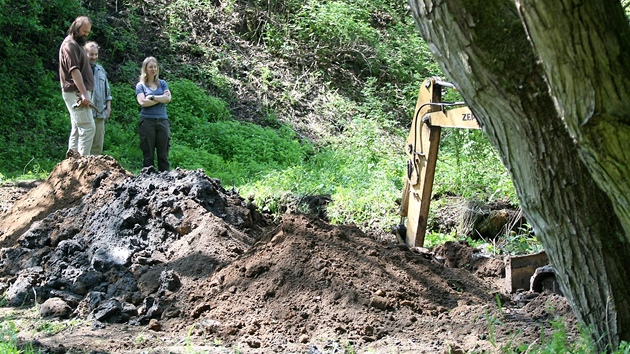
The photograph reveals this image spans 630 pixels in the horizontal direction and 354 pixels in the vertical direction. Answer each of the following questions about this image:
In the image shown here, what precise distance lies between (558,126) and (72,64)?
27.3ft

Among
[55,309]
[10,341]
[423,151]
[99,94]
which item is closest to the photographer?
[10,341]

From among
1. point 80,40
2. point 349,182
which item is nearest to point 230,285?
point 80,40

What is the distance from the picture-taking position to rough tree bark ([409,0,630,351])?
334 centimetres

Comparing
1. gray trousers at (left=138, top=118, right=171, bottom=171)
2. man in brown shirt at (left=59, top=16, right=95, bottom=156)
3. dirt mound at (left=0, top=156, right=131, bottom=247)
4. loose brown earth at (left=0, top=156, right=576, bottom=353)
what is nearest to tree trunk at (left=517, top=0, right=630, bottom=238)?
loose brown earth at (left=0, top=156, right=576, bottom=353)

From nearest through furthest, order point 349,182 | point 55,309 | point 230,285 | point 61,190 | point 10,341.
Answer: point 10,341
point 230,285
point 55,309
point 61,190
point 349,182

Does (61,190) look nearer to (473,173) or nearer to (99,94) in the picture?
(99,94)

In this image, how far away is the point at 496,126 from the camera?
Answer: 3902 mm

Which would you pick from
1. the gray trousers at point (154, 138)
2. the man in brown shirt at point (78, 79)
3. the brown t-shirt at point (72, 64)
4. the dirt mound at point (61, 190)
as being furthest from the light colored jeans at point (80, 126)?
the gray trousers at point (154, 138)

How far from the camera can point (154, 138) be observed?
Answer: 1162cm

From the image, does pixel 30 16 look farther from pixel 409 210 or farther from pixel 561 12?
pixel 561 12

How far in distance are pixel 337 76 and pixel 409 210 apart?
11507 millimetres

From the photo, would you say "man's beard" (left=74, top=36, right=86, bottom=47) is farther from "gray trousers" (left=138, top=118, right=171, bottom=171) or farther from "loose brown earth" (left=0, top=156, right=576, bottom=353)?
"loose brown earth" (left=0, top=156, right=576, bottom=353)

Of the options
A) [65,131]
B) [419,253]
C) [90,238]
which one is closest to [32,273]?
[90,238]

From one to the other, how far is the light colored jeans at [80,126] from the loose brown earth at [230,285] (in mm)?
2027
